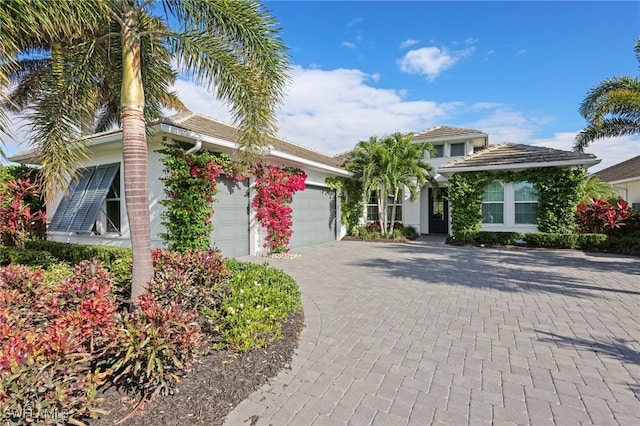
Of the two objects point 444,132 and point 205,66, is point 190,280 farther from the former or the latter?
point 444,132

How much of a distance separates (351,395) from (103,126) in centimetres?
2435

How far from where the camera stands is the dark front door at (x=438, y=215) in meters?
19.3

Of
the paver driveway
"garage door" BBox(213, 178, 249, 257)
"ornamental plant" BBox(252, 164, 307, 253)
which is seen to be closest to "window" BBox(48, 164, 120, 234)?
"garage door" BBox(213, 178, 249, 257)

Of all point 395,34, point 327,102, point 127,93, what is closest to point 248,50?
point 127,93

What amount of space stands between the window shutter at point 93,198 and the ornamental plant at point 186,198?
7.83ft

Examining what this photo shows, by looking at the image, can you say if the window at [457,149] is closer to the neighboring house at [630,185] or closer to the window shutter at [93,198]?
the neighboring house at [630,185]

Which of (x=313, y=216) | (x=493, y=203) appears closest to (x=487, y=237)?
(x=493, y=203)

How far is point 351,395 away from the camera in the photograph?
10.1 ft

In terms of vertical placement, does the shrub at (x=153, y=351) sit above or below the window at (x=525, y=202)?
below

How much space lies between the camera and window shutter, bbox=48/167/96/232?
10.0 meters

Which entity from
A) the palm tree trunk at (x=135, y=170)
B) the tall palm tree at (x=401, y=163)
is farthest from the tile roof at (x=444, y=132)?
the palm tree trunk at (x=135, y=170)

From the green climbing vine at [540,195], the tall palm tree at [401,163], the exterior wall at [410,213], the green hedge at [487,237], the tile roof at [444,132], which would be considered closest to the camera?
the green climbing vine at [540,195]

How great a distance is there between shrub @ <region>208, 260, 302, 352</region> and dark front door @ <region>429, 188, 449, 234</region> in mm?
15863

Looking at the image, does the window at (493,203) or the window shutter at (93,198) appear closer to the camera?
the window shutter at (93,198)
